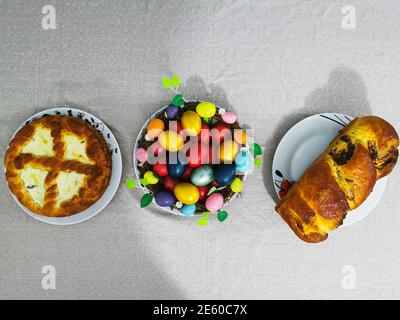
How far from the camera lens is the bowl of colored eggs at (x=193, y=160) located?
2.47 feet

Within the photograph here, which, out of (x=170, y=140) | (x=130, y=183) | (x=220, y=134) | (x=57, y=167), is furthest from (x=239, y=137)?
(x=57, y=167)

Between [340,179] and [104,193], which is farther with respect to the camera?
[104,193]

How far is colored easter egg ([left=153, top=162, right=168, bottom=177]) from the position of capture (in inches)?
30.2

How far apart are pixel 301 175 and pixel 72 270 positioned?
552 millimetres

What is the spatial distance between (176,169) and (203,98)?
22cm

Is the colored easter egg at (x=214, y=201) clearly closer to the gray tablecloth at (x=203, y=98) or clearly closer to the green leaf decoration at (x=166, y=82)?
the gray tablecloth at (x=203, y=98)

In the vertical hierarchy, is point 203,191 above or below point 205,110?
below

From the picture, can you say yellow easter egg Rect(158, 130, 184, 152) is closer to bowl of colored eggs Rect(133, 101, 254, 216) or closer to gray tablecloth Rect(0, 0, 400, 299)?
bowl of colored eggs Rect(133, 101, 254, 216)

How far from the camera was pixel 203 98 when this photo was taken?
2.93 feet

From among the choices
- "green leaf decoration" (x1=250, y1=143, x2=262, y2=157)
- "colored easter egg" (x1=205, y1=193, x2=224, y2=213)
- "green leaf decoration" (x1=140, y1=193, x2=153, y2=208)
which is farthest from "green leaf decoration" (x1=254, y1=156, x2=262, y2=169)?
"green leaf decoration" (x1=140, y1=193, x2=153, y2=208)

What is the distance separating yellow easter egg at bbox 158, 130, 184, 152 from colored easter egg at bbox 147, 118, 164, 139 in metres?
0.02

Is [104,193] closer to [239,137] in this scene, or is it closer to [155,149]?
[155,149]

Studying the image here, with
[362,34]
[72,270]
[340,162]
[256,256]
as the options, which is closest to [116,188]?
[72,270]

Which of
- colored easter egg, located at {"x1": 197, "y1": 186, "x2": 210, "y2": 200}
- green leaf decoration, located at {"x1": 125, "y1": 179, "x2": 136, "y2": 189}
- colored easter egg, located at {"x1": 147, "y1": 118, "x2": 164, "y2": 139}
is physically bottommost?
colored easter egg, located at {"x1": 197, "y1": 186, "x2": 210, "y2": 200}
